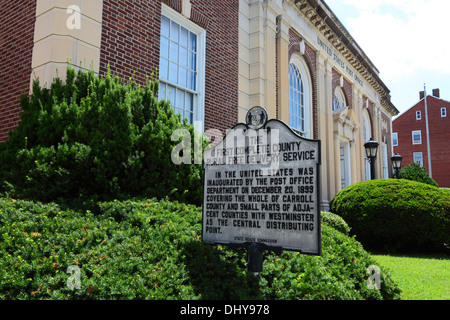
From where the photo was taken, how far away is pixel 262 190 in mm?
4094

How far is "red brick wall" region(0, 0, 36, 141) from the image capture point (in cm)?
700

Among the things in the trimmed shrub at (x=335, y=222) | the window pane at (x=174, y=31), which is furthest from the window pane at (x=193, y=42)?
the trimmed shrub at (x=335, y=222)

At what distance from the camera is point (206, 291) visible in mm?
3432

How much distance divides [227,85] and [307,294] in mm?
7275

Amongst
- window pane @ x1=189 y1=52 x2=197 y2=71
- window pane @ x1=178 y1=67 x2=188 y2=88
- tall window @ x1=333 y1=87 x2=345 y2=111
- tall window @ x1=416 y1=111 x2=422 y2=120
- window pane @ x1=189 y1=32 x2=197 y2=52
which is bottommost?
window pane @ x1=178 y1=67 x2=188 y2=88

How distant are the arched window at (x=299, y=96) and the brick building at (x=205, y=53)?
4cm

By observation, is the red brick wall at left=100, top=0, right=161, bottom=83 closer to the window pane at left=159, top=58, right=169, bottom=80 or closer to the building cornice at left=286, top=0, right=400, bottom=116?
the window pane at left=159, top=58, right=169, bottom=80

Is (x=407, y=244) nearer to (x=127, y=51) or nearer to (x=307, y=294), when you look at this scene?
(x=307, y=294)

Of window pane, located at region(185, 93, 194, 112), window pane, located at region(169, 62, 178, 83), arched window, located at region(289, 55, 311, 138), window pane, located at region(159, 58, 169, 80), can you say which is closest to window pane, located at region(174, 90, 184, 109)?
window pane, located at region(185, 93, 194, 112)

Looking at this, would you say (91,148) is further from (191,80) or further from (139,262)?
(191,80)

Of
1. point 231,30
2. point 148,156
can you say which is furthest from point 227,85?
point 148,156

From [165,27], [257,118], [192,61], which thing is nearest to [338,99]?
[192,61]

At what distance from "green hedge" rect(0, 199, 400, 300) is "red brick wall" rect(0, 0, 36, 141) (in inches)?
125

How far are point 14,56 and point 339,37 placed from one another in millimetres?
14145
